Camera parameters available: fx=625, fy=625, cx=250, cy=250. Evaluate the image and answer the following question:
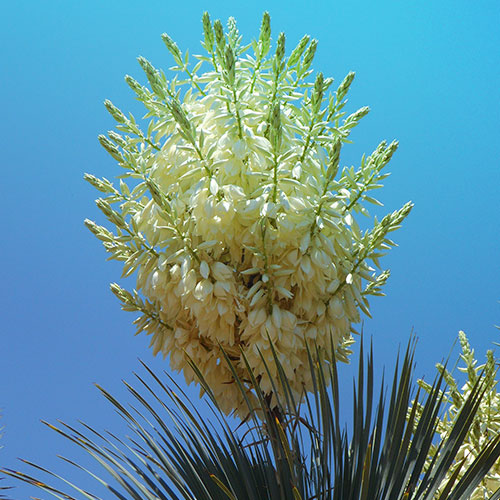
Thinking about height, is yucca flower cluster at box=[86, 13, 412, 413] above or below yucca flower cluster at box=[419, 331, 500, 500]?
above

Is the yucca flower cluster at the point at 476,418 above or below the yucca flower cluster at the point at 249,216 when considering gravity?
below

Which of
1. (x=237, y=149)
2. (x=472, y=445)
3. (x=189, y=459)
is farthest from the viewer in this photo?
(x=472, y=445)

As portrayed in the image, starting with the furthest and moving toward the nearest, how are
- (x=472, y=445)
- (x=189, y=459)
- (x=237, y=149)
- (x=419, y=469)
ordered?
(x=472, y=445)
(x=237, y=149)
(x=189, y=459)
(x=419, y=469)

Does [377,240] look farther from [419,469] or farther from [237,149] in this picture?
[419,469]

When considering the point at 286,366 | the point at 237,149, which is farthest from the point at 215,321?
the point at 237,149

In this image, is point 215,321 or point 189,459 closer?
point 189,459

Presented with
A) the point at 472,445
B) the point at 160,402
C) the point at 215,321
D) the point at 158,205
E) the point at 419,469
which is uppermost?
the point at 158,205

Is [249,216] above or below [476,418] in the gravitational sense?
above

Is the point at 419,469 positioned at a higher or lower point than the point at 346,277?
lower
